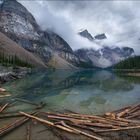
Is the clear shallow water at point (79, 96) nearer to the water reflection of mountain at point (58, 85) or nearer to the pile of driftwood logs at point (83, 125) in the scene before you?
the water reflection of mountain at point (58, 85)

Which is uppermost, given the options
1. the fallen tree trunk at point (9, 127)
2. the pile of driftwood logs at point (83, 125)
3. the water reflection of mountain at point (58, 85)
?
the water reflection of mountain at point (58, 85)

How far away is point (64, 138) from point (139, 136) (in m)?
7.09

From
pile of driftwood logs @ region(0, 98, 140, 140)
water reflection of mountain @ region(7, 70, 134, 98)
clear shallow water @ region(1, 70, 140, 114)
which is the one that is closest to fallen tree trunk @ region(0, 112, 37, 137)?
pile of driftwood logs @ region(0, 98, 140, 140)

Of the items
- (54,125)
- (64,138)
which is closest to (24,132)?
(54,125)

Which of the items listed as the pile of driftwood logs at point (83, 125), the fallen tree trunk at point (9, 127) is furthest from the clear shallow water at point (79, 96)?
the fallen tree trunk at point (9, 127)

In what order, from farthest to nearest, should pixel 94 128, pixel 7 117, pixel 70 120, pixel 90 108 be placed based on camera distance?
pixel 90 108 → pixel 7 117 → pixel 70 120 → pixel 94 128

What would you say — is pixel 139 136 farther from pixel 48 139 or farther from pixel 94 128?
pixel 48 139

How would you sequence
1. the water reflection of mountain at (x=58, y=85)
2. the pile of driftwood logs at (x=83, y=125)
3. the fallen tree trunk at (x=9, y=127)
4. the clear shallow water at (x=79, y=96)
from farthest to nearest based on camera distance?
the water reflection of mountain at (x=58, y=85) → the clear shallow water at (x=79, y=96) → the fallen tree trunk at (x=9, y=127) → the pile of driftwood logs at (x=83, y=125)

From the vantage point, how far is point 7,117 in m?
26.1

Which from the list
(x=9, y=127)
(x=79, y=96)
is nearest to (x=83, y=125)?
(x=9, y=127)

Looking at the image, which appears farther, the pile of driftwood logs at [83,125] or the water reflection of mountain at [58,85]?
the water reflection of mountain at [58,85]

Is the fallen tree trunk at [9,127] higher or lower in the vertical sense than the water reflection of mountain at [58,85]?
lower

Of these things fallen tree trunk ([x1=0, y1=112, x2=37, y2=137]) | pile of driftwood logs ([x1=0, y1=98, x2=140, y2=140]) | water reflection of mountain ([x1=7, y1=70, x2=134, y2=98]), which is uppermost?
water reflection of mountain ([x1=7, y1=70, x2=134, y2=98])

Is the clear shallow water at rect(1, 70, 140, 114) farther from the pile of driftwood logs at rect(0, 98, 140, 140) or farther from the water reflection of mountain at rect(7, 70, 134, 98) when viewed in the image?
the pile of driftwood logs at rect(0, 98, 140, 140)
